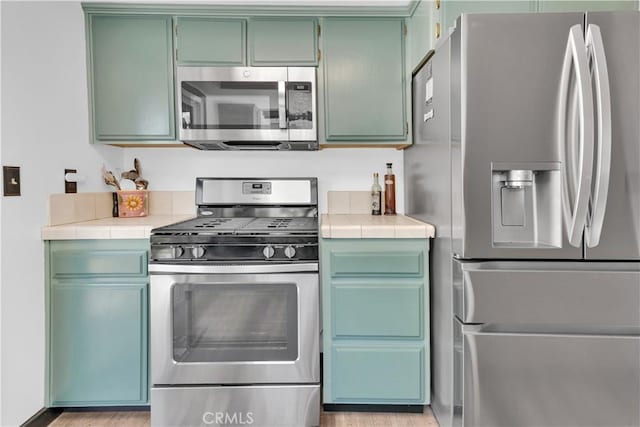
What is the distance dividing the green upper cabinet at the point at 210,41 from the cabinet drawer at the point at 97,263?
109 centimetres

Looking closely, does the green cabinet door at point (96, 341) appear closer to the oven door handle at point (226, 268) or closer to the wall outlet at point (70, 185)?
the oven door handle at point (226, 268)

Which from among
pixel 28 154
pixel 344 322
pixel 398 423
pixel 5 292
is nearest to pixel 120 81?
pixel 28 154

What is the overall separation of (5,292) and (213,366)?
0.90 m

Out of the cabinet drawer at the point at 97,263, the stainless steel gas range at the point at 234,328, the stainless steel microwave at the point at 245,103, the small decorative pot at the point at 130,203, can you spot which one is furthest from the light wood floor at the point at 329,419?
the stainless steel microwave at the point at 245,103

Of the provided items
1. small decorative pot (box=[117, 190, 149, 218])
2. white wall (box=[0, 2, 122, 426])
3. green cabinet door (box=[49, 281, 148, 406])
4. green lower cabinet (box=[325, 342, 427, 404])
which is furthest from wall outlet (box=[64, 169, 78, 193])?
green lower cabinet (box=[325, 342, 427, 404])

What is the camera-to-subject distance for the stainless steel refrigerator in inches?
55.4

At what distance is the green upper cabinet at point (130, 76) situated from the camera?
222 cm

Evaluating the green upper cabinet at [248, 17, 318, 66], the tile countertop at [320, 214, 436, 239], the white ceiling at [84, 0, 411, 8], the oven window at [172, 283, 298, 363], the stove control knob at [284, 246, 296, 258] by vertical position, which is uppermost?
the white ceiling at [84, 0, 411, 8]

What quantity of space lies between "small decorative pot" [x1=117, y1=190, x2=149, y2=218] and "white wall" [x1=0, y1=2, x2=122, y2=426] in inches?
13.2

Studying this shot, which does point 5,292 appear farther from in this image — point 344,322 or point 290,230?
point 344,322

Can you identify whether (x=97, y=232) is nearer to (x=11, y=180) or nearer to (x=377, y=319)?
(x=11, y=180)

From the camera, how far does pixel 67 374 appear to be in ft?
6.20

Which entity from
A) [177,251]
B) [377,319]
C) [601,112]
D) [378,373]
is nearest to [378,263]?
[377,319]

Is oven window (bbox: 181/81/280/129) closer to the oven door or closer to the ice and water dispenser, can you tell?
the oven door
